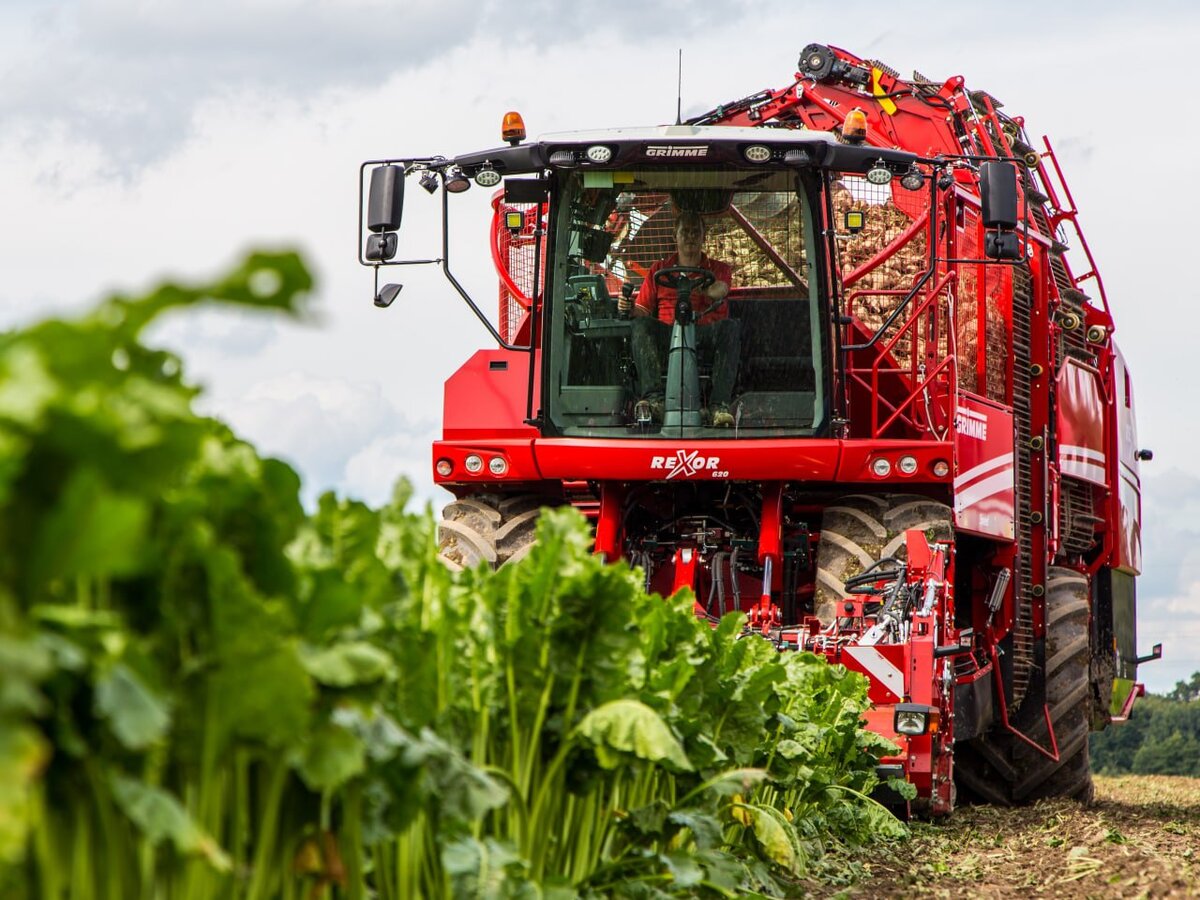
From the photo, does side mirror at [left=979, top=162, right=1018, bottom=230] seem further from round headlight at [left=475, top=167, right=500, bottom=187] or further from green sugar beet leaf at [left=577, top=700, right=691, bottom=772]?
green sugar beet leaf at [left=577, top=700, right=691, bottom=772]

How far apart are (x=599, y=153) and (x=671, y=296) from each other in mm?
781

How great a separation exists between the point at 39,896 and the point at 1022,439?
797cm

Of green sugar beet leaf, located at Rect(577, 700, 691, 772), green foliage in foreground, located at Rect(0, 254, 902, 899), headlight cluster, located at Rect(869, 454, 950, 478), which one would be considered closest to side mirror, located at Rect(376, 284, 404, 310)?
headlight cluster, located at Rect(869, 454, 950, 478)

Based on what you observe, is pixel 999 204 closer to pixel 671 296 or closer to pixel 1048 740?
pixel 671 296

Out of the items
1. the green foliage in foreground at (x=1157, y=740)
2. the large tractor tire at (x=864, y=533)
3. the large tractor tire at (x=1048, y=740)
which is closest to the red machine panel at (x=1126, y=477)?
the large tractor tire at (x=1048, y=740)

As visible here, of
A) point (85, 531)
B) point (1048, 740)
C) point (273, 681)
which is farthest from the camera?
point (1048, 740)

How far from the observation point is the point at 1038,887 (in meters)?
5.28

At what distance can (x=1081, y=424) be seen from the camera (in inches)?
400

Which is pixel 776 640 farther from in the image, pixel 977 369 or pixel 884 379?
pixel 977 369

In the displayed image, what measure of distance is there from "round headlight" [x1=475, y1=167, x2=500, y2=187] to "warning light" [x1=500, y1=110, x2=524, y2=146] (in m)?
0.17

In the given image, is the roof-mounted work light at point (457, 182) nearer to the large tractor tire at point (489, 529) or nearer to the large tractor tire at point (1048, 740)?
the large tractor tire at point (489, 529)

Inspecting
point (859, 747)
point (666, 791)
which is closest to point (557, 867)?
point (666, 791)

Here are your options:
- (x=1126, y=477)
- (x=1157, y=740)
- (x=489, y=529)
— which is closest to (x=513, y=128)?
(x=489, y=529)

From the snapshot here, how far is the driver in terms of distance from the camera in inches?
311
